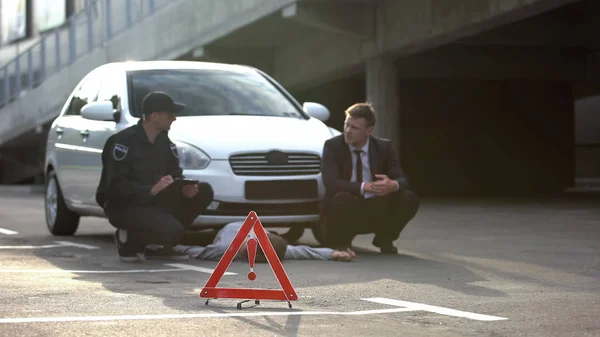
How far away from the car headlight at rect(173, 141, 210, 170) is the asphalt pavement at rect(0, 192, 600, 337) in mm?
1082

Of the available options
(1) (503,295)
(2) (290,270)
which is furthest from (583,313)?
(2) (290,270)

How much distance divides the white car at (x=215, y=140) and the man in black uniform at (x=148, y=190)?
435mm

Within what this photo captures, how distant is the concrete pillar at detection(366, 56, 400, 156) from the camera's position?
2311 cm

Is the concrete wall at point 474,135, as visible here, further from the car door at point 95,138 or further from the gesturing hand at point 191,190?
the gesturing hand at point 191,190

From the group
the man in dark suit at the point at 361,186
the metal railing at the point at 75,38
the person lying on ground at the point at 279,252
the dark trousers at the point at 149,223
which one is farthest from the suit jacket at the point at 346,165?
the metal railing at the point at 75,38

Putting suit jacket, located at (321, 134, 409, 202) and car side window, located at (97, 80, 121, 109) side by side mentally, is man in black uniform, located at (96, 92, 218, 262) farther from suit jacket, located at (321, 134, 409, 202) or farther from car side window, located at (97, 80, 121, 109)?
car side window, located at (97, 80, 121, 109)

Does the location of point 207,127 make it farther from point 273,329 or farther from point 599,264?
point 273,329

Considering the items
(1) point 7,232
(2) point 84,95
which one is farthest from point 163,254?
(1) point 7,232

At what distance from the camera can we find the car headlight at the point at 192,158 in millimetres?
10672

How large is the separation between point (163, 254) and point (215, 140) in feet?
4.05

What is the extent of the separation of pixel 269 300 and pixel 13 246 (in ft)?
16.5

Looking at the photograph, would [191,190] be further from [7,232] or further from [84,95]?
[7,232]

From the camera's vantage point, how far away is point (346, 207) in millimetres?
10273

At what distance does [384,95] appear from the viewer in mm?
23281
